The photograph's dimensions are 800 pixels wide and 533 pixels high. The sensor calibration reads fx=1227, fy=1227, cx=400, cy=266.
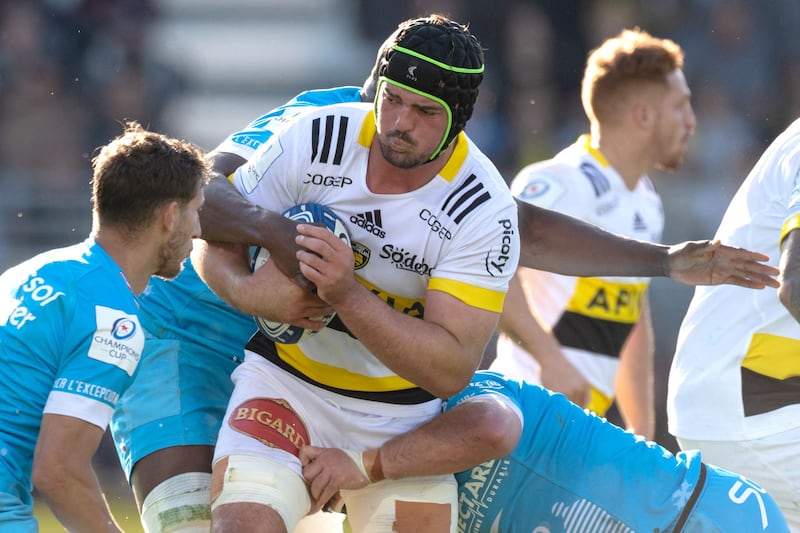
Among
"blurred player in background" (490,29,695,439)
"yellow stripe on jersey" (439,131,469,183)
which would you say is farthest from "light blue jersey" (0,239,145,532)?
"blurred player in background" (490,29,695,439)

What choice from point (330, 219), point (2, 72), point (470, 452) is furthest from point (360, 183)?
point (2, 72)

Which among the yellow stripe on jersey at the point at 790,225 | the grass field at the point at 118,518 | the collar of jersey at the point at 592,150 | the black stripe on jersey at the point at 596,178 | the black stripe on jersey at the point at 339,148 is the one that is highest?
the yellow stripe on jersey at the point at 790,225

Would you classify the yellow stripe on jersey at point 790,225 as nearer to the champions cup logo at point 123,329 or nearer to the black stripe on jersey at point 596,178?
the champions cup logo at point 123,329

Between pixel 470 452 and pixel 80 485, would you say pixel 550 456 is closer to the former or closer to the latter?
pixel 470 452

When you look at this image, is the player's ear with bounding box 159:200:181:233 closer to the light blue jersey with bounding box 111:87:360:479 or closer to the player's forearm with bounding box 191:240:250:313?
the player's forearm with bounding box 191:240:250:313

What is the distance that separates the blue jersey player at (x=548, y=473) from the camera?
416 cm

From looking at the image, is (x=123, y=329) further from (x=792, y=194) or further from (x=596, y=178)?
(x=596, y=178)

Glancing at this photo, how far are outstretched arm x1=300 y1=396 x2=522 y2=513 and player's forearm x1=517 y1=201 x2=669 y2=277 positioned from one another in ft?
3.05

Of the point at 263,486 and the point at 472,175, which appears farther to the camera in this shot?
the point at 472,175

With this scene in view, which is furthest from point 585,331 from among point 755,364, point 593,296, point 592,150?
point 755,364

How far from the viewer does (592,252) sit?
4.88m

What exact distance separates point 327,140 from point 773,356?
6.28 feet

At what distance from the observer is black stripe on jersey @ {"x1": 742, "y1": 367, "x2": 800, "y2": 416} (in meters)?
4.68

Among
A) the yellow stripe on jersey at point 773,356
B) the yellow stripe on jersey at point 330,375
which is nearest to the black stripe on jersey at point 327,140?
the yellow stripe on jersey at point 330,375
